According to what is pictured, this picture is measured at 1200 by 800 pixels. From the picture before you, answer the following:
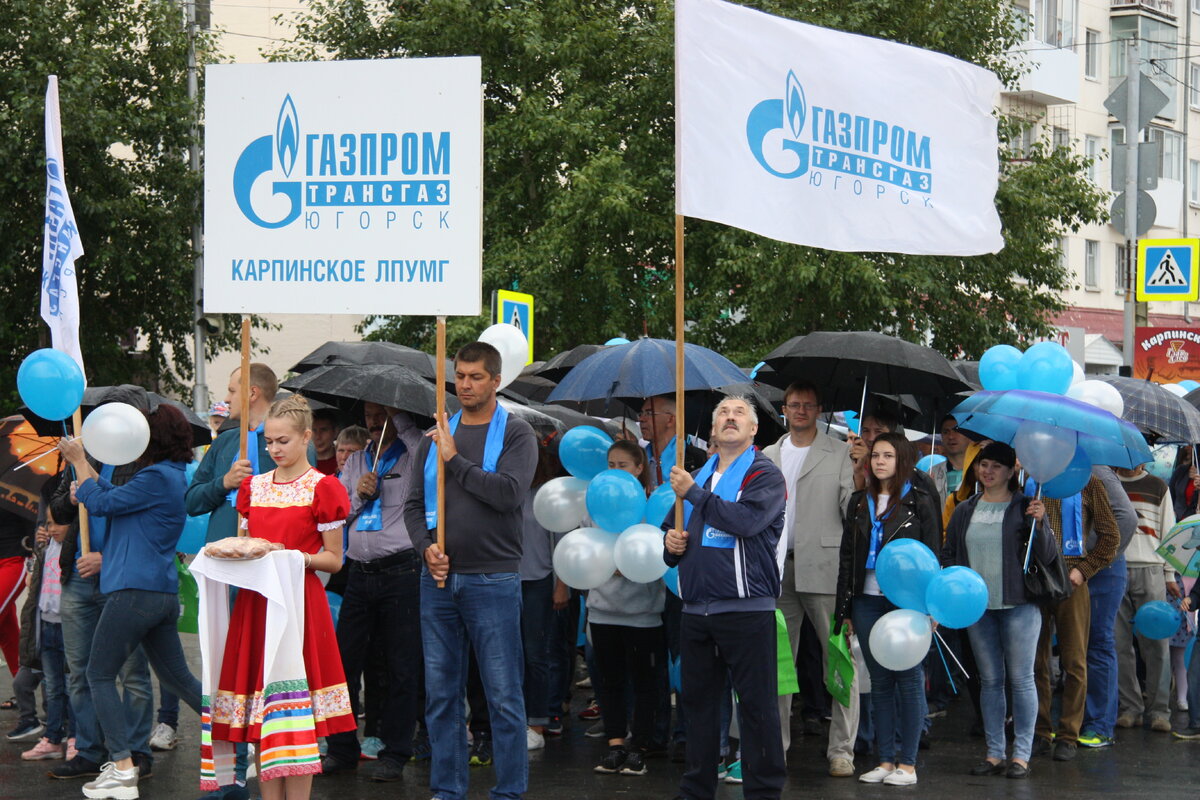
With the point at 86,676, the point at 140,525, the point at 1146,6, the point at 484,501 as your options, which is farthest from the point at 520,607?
the point at 1146,6

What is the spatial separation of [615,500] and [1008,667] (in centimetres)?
243

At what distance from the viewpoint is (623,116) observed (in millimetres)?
23312

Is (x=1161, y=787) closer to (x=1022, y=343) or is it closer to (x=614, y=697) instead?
(x=614, y=697)

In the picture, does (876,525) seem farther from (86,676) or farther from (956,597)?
(86,676)

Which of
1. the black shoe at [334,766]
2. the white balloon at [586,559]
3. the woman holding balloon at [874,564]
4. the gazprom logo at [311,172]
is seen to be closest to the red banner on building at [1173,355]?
the woman holding balloon at [874,564]

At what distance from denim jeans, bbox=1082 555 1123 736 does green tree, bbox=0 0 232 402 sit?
17.6 metres

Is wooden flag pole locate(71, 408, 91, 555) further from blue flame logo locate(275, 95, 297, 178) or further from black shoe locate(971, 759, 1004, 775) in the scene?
black shoe locate(971, 759, 1004, 775)

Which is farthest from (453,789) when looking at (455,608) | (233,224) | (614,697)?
(233,224)

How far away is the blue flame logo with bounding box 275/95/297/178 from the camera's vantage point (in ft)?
23.9

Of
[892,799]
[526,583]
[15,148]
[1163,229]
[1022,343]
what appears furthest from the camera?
[1163,229]

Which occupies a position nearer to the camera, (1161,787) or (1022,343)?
(1161,787)

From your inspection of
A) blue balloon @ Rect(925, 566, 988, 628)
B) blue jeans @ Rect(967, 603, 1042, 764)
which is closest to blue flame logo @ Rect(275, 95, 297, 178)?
blue balloon @ Rect(925, 566, 988, 628)

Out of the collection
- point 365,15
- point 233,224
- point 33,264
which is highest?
point 365,15

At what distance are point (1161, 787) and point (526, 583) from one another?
11.9 ft
